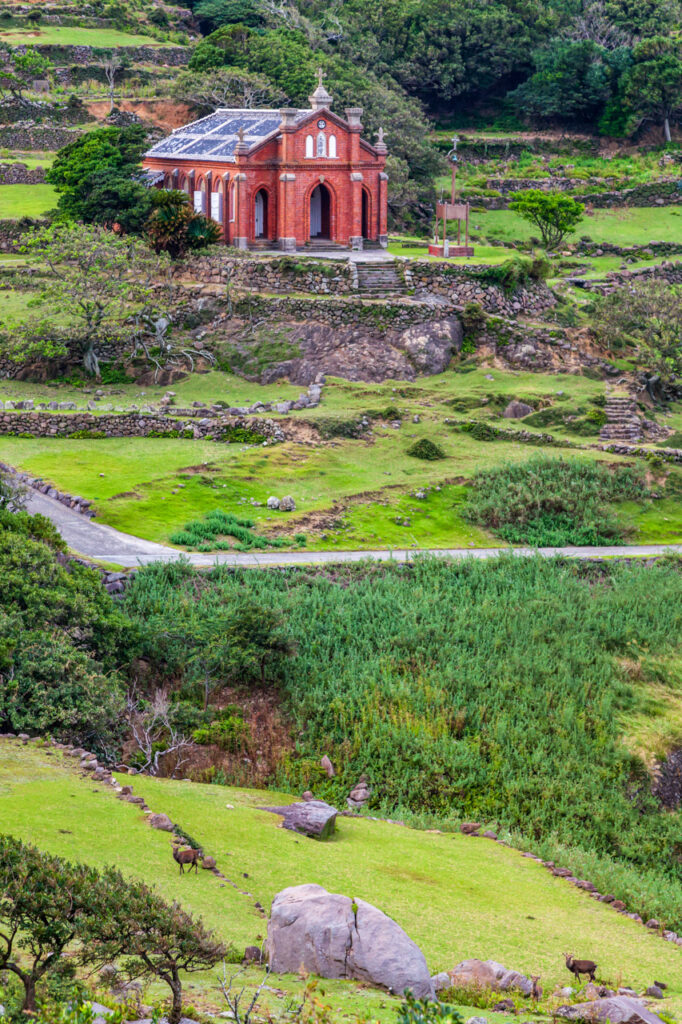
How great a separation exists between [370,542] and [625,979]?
21.4 meters

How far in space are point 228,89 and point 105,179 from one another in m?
15.6

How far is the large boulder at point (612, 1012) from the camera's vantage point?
14562 millimetres

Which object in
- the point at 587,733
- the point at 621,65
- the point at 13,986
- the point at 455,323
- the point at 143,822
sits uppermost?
the point at 621,65

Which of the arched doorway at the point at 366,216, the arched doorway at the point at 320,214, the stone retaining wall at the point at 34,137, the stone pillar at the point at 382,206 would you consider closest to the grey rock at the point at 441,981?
the stone pillar at the point at 382,206

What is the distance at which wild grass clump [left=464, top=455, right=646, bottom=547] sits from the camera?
4050 centimetres

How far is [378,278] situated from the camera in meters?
56.1

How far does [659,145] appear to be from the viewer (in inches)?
3693

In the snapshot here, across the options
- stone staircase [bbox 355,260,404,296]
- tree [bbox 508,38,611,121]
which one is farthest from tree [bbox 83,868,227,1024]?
tree [bbox 508,38,611,121]

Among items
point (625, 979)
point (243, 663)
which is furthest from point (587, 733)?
point (625, 979)

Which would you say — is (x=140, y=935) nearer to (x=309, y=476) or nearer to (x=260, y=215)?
(x=309, y=476)

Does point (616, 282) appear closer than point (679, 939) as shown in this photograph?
No

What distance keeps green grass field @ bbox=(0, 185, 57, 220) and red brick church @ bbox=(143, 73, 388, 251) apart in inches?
323

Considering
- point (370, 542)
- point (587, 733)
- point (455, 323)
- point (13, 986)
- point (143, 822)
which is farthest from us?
point (455, 323)

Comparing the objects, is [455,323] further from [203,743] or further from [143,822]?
[143,822]
